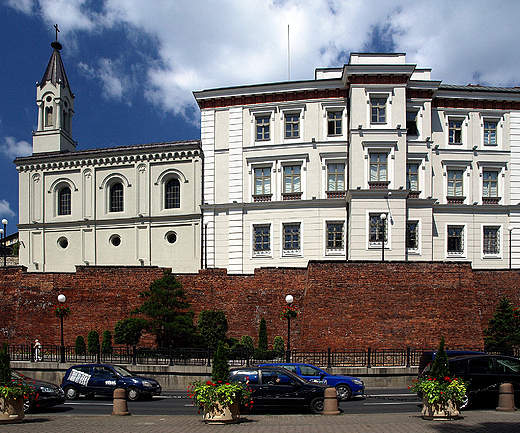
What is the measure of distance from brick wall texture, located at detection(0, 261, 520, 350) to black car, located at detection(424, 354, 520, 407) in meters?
10.9

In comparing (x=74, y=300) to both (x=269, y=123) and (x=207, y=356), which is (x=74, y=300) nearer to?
(x=207, y=356)

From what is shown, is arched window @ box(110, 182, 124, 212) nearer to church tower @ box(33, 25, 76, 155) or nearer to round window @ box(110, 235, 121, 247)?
round window @ box(110, 235, 121, 247)

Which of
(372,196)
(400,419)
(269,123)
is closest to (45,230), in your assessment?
(269,123)

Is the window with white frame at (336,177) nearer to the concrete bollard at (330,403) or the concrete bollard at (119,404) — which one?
the concrete bollard at (330,403)

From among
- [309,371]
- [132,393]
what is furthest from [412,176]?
[132,393]

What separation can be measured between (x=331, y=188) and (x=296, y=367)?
65.3 ft

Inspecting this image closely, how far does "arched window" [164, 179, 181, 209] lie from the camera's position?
4288 centimetres

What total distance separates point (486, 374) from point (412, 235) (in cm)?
2053

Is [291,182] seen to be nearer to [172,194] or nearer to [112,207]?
[172,194]

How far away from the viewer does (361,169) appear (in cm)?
3556

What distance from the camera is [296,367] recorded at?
19375 millimetres

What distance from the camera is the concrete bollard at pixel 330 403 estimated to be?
15.7 meters

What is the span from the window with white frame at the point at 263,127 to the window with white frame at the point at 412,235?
12140 millimetres

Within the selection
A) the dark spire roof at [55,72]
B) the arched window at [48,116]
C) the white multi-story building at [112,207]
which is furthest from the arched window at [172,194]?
the dark spire roof at [55,72]
